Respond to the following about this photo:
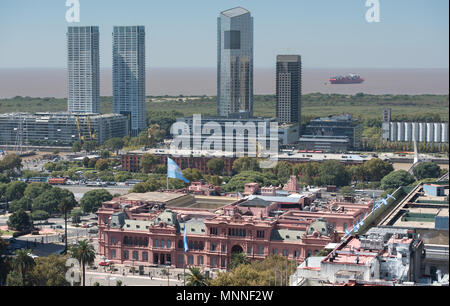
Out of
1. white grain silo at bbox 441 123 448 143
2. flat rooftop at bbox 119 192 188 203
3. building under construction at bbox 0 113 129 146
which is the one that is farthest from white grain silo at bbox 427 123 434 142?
flat rooftop at bbox 119 192 188 203

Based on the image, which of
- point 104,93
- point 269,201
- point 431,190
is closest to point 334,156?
point 269,201

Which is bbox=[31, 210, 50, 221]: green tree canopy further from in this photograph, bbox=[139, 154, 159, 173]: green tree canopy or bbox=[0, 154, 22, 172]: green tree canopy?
bbox=[139, 154, 159, 173]: green tree canopy

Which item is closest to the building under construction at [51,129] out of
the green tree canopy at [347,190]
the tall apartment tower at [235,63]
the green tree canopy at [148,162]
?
the tall apartment tower at [235,63]

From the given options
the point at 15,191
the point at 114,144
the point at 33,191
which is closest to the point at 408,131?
the point at 114,144

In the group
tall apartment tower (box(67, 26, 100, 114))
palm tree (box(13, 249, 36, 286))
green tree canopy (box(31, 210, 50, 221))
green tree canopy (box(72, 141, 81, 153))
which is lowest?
green tree canopy (box(31, 210, 50, 221))
